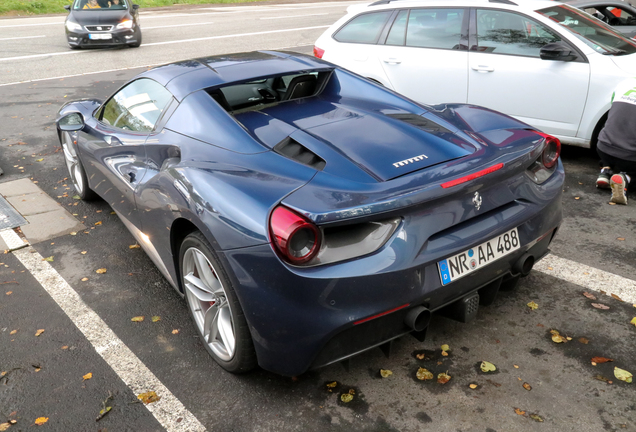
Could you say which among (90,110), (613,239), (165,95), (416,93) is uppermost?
(165,95)

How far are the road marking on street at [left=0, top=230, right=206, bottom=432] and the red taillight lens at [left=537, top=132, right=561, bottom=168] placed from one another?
7.62 feet

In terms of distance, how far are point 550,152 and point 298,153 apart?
1501 mm

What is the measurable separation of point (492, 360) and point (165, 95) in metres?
2.50

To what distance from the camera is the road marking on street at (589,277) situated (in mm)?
3639

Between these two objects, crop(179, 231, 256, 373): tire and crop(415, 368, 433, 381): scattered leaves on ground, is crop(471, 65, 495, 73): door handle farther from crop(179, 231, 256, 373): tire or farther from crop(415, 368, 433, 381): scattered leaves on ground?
crop(179, 231, 256, 373): tire

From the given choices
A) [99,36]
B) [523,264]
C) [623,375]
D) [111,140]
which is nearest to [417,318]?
[523,264]

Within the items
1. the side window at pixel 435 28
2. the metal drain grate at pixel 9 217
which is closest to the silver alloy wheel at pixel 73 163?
the metal drain grate at pixel 9 217

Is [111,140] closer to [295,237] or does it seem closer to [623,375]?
[295,237]

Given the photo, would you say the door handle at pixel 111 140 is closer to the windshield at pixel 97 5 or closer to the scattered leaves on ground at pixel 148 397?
the scattered leaves on ground at pixel 148 397

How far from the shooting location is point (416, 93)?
6578 millimetres

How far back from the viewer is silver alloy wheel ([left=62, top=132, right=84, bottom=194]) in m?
5.42

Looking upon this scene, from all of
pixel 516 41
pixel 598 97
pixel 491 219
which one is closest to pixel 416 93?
pixel 516 41

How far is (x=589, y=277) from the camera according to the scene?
151 inches

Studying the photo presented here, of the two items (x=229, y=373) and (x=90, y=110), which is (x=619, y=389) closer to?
(x=229, y=373)
